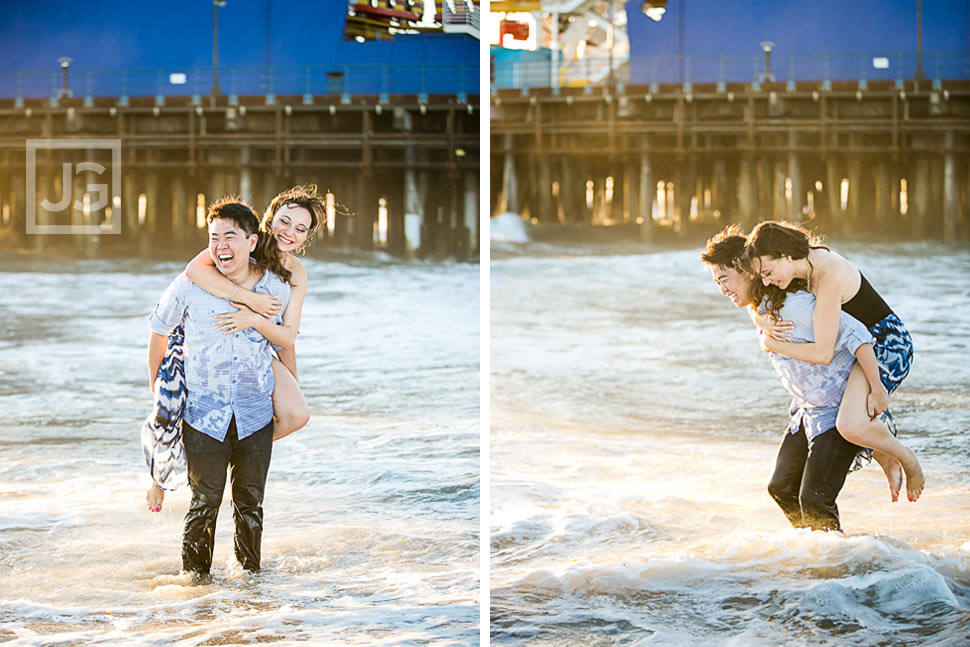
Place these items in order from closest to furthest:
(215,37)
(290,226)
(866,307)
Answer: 1. (866,307)
2. (290,226)
3. (215,37)

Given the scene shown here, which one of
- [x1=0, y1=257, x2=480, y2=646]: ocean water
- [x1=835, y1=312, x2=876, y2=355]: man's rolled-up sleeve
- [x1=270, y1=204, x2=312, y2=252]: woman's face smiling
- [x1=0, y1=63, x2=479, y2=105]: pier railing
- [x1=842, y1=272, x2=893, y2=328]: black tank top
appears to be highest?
[x1=0, y1=63, x2=479, y2=105]: pier railing

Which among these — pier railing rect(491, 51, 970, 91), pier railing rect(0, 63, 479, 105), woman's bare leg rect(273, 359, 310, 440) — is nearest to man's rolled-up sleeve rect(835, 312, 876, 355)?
pier railing rect(491, 51, 970, 91)

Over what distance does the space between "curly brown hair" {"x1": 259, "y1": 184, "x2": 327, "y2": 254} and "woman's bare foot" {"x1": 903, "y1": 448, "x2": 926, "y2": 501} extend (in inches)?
91.9

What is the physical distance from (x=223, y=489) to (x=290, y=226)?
98 cm

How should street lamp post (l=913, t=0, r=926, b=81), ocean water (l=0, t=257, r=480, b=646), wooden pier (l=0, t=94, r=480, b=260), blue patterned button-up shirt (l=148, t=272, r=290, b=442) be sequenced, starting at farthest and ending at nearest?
wooden pier (l=0, t=94, r=480, b=260)
street lamp post (l=913, t=0, r=926, b=81)
ocean water (l=0, t=257, r=480, b=646)
blue patterned button-up shirt (l=148, t=272, r=290, b=442)

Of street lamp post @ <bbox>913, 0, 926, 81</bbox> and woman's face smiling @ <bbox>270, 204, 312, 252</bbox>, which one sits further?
street lamp post @ <bbox>913, 0, 926, 81</bbox>

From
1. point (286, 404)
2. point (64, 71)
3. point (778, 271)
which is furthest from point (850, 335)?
point (64, 71)

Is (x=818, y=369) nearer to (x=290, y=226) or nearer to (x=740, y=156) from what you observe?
(x=740, y=156)

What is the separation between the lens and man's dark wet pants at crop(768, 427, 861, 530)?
3.54 metres

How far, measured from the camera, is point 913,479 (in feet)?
12.1

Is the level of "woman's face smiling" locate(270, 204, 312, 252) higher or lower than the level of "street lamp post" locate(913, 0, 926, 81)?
lower

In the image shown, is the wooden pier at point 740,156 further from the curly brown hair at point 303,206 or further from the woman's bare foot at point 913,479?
the woman's bare foot at point 913,479

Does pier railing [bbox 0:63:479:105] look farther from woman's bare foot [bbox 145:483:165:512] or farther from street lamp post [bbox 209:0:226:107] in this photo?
woman's bare foot [bbox 145:483:165:512]

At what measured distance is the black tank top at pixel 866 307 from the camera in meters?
3.58
